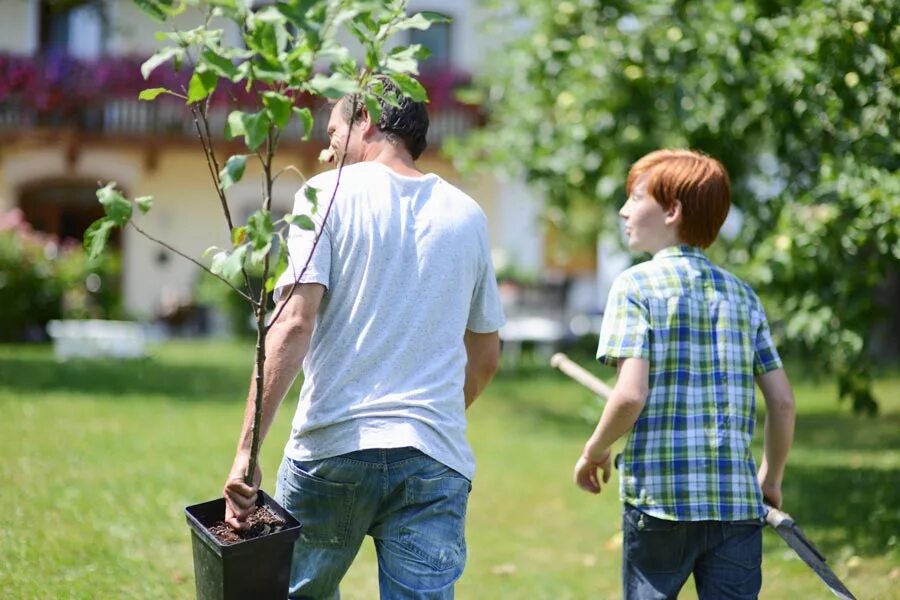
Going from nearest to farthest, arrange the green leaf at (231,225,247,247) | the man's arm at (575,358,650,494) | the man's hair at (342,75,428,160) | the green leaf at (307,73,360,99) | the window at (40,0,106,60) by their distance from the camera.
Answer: the green leaf at (307,73,360,99)
the green leaf at (231,225,247,247)
the man's hair at (342,75,428,160)
the man's arm at (575,358,650,494)
the window at (40,0,106,60)

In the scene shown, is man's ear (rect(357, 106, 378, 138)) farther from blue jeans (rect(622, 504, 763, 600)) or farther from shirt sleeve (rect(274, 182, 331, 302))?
blue jeans (rect(622, 504, 763, 600))

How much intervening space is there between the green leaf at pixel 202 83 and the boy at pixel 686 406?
1223 millimetres

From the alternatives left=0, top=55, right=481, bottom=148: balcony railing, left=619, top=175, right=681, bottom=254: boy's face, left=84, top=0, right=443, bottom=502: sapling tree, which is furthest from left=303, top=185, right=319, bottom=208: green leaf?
left=0, top=55, right=481, bottom=148: balcony railing

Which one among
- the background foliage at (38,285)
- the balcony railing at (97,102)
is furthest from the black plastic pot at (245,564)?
the balcony railing at (97,102)

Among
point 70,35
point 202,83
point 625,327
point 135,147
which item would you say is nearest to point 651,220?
point 625,327

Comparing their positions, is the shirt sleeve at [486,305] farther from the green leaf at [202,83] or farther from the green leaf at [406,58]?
the green leaf at [202,83]

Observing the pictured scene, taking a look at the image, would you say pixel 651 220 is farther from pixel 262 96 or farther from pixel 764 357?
pixel 262 96

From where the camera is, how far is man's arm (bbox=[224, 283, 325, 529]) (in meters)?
2.81

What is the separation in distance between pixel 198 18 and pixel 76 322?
8176mm

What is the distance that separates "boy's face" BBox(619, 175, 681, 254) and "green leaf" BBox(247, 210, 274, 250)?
3.71 ft

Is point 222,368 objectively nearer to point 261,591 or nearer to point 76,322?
point 76,322

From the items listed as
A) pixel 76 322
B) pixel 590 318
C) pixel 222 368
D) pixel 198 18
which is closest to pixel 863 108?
pixel 222 368

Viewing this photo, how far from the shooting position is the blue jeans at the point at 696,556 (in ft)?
10.5

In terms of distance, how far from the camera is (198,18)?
919 inches
